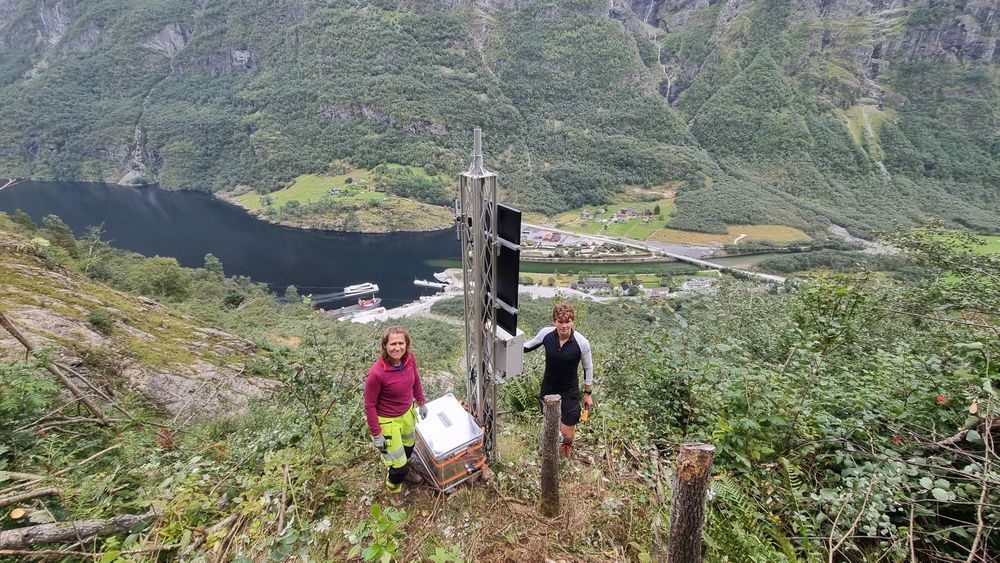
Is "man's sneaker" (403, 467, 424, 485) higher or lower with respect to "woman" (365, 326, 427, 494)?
lower

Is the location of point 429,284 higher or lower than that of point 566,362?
lower

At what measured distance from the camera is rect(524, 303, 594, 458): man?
3035mm

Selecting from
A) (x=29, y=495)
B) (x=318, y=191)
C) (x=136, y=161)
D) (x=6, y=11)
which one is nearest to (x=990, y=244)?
(x=29, y=495)

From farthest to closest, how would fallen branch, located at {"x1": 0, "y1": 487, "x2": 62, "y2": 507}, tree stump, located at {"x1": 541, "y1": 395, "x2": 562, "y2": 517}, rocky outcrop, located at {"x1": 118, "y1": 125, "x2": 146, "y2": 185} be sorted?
rocky outcrop, located at {"x1": 118, "y1": 125, "x2": 146, "y2": 185} → tree stump, located at {"x1": 541, "y1": 395, "x2": 562, "y2": 517} → fallen branch, located at {"x1": 0, "y1": 487, "x2": 62, "y2": 507}

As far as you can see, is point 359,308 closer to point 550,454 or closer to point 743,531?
point 550,454

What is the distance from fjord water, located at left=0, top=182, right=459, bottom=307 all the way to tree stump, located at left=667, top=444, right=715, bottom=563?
36.7 meters

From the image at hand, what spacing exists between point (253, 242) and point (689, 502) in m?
58.1

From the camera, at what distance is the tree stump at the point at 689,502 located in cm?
159

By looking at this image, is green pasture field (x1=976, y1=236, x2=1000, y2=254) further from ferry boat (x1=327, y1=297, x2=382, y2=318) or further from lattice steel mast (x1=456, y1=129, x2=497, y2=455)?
ferry boat (x1=327, y1=297, x2=382, y2=318)

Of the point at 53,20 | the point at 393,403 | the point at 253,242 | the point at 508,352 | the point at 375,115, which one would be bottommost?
the point at 253,242

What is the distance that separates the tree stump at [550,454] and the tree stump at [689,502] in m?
0.87

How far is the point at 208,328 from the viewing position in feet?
29.2

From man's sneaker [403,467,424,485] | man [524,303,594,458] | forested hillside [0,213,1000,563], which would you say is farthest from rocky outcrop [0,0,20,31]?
man [524,303,594,458]

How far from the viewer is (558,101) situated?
105m
